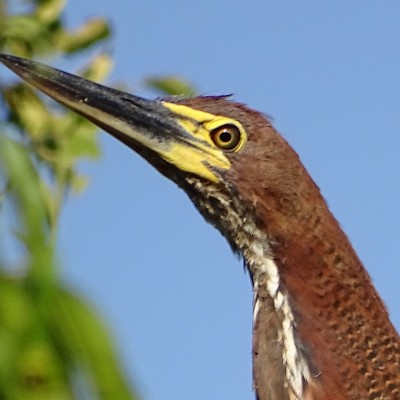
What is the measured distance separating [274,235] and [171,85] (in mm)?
720

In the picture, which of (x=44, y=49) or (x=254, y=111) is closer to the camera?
(x=44, y=49)

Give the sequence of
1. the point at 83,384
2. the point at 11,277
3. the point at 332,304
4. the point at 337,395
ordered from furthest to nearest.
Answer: the point at 332,304, the point at 337,395, the point at 11,277, the point at 83,384

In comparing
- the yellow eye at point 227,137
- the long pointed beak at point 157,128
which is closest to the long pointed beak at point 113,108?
the long pointed beak at point 157,128

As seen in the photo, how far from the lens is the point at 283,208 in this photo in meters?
3.93

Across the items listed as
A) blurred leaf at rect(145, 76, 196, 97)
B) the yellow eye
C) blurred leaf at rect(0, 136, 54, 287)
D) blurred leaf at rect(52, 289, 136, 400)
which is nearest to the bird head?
the yellow eye

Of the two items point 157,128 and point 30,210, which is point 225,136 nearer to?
point 157,128

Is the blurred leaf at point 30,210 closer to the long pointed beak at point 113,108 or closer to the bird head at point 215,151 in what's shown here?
the long pointed beak at point 113,108

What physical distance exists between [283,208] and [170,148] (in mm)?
515

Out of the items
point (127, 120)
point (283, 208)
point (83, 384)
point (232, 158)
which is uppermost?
point (127, 120)

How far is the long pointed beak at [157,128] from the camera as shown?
3.79 m

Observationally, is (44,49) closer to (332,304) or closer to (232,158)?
(232,158)

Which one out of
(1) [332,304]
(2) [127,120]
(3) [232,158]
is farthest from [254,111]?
(1) [332,304]

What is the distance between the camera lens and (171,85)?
3.65 metres

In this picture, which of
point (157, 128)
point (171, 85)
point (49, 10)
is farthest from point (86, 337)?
point (157, 128)
